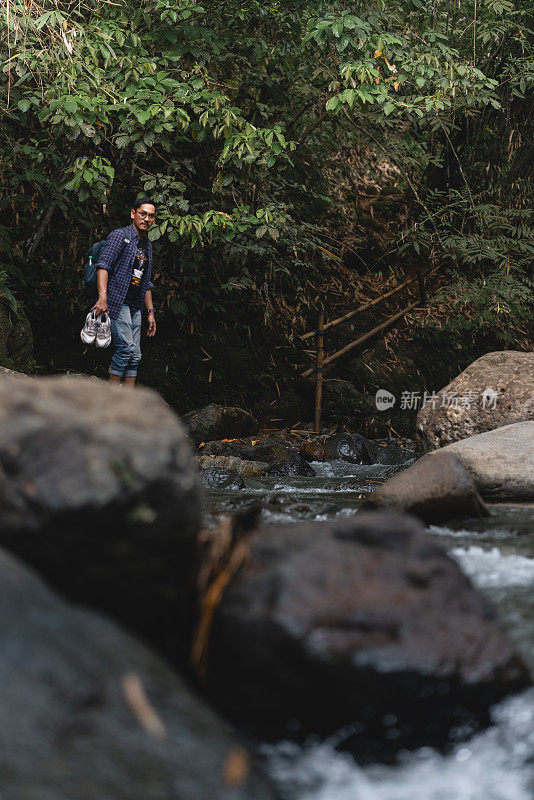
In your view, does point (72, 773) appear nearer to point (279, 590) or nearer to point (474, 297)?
point (279, 590)

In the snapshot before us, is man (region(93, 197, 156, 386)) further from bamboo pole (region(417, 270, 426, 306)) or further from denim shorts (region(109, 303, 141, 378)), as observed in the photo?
bamboo pole (region(417, 270, 426, 306))

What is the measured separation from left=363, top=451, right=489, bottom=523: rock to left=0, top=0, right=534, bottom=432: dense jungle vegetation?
13.0ft

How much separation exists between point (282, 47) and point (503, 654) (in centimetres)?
763

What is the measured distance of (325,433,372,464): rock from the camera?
26.9 ft

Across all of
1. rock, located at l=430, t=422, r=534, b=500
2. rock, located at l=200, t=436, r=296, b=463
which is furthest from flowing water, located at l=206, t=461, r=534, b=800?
rock, located at l=200, t=436, r=296, b=463

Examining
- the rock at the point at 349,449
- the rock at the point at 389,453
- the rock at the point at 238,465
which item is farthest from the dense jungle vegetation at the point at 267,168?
the rock at the point at 238,465

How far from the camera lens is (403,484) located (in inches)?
155

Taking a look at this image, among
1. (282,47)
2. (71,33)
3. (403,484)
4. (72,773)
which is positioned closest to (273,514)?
(403,484)

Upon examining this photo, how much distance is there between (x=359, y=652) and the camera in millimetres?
1805

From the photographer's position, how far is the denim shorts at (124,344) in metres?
6.18

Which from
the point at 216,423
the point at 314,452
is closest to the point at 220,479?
the point at 314,452

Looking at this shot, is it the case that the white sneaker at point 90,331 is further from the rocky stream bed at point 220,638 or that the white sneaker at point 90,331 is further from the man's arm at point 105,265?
the rocky stream bed at point 220,638

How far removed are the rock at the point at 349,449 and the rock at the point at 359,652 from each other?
6.22 metres

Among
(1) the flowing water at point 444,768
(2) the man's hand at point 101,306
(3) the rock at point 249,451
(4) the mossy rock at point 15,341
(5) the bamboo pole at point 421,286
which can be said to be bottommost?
(3) the rock at point 249,451
